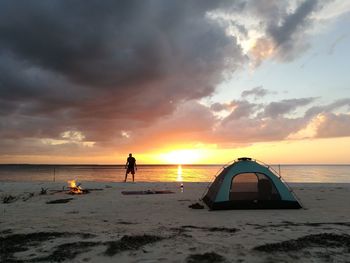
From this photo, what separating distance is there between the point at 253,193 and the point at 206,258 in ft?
28.9

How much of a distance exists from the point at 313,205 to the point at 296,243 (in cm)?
857

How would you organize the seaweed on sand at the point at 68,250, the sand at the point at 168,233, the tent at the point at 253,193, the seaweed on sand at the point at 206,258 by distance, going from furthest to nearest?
the tent at the point at 253,193 < the sand at the point at 168,233 < the seaweed on sand at the point at 68,250 < the seaweed on sand at the point at 206,258

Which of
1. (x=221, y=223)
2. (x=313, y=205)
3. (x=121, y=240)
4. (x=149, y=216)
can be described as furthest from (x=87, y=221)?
(x=313, y=205)

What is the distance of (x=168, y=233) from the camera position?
10016 mm

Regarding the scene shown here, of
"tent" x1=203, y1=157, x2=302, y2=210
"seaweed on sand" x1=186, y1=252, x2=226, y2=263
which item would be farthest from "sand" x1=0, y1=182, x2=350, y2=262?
"tent" x1=203, y1=157, x2=302, y2=210

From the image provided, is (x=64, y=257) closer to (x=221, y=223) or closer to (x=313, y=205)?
(x=221, y=223)

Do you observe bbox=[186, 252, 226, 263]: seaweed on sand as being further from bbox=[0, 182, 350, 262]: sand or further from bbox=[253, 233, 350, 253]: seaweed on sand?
bbox=[253, 233, 350, 253]: seaweed on sand

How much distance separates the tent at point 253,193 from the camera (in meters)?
15.0

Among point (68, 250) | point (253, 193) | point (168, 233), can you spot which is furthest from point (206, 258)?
point (253, 193)

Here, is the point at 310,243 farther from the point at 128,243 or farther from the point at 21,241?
the point at 21,241

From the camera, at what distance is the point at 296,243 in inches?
343

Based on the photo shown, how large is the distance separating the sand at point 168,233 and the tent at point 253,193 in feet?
1.84

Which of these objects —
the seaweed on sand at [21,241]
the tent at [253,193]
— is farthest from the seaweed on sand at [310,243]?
the tent at [253,193]

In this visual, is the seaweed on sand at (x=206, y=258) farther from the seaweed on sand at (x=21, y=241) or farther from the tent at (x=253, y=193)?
the tent at (x=253, y=193)
